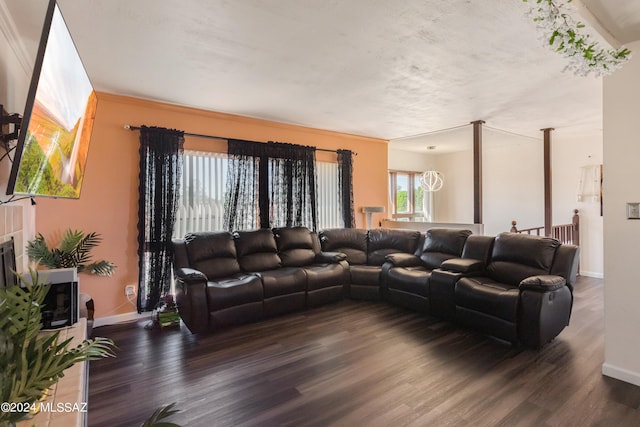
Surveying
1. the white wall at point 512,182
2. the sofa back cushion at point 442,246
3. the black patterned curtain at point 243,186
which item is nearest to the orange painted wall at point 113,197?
the black patterned curtain at point 243,186

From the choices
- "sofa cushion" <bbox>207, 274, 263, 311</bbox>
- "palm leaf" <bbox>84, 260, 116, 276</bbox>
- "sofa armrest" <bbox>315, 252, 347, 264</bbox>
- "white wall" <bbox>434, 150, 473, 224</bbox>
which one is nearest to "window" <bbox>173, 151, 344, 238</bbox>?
"palm leaf" <bbox>84, 260, 116, 276</bbox>

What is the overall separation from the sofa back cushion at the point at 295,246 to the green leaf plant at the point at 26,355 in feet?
11.2

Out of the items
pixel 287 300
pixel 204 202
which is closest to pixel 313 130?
pixel 204 202

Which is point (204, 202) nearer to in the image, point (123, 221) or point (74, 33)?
point (123, 221)

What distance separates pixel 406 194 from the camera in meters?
7.70

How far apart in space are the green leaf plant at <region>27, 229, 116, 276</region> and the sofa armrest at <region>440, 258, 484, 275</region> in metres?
3.62

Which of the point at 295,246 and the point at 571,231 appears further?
the point at 571,231

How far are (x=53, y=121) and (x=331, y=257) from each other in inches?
129

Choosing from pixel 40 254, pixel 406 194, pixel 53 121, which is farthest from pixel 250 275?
pixel 406 194

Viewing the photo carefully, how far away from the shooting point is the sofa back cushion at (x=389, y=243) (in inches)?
179

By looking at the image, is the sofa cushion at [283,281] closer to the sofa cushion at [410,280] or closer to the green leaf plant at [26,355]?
the sofa cushion at [410,280]

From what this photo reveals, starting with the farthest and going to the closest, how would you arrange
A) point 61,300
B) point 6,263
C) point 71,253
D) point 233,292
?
1. point 233,292
2. point 71,253
3. point 61,300
4. point 6,263

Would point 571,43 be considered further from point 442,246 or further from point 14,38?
point 14,38

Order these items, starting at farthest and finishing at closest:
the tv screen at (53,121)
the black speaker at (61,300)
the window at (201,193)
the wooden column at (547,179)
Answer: the wooden column at (547,179), the window at (201,193), the black speaker at (61,300), the tv screen at (53,121)
